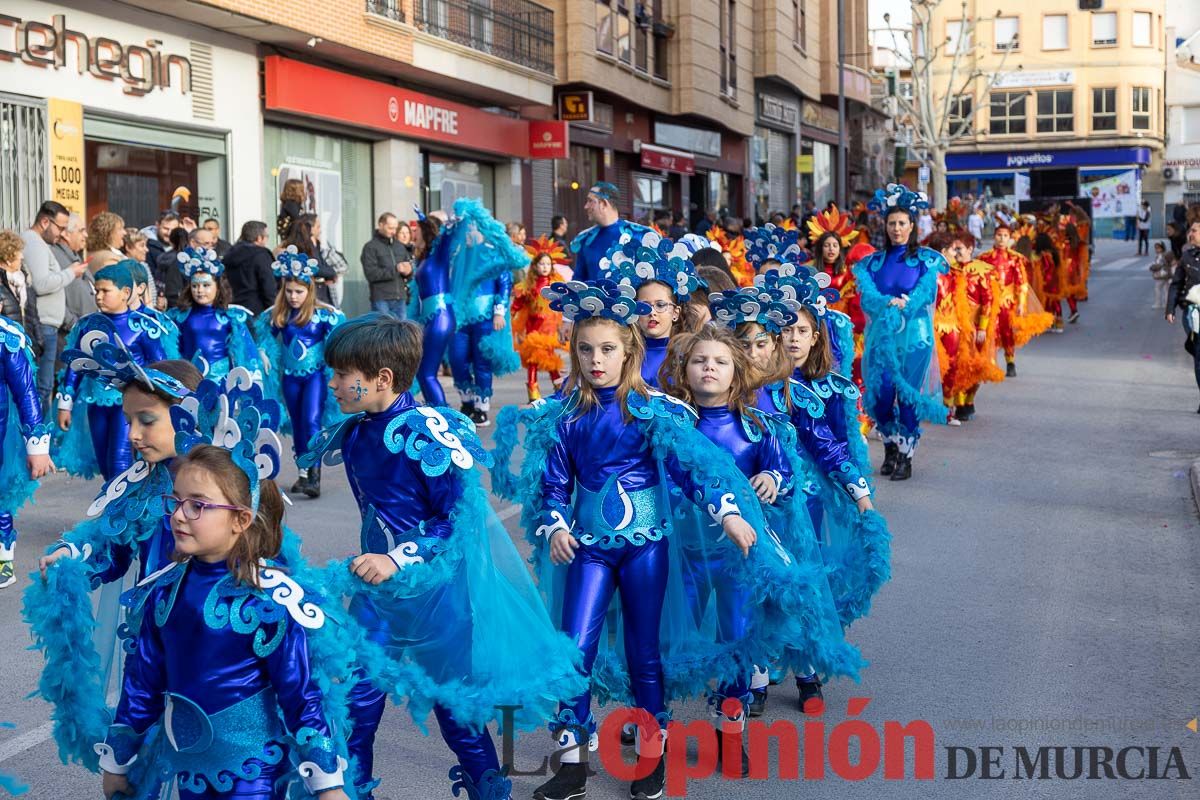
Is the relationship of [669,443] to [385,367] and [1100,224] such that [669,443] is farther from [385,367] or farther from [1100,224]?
[1100,224]

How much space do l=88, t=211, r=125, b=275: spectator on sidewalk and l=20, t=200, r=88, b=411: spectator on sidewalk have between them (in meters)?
0.34

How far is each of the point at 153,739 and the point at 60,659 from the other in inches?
19.8

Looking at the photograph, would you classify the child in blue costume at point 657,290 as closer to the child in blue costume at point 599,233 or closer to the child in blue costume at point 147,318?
the child in blue costume at point 147,318

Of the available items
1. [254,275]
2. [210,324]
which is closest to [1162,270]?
[254,275]

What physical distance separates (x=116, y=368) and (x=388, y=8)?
19232 mm

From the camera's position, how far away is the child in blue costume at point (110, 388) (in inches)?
315

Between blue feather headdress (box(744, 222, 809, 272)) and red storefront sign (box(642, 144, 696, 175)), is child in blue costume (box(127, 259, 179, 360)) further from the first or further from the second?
red storefront sign (box(642, 144, 696, 175))

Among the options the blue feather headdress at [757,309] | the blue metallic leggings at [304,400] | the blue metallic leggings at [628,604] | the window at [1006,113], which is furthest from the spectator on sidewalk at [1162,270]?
the window at [1006,113]

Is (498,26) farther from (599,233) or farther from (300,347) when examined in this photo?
(300,347)

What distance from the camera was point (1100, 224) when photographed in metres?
76.8

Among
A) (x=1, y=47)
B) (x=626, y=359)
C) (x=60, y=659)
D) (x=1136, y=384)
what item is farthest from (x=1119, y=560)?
(x=1, y=47)

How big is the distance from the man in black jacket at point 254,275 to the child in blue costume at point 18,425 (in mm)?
6664

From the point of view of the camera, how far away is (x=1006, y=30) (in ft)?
252

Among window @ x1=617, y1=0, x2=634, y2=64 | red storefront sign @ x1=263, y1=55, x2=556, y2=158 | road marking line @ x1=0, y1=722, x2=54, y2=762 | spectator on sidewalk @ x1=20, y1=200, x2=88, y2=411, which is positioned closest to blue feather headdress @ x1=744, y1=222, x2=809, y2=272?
road marking line @ x1=0, y1=722, x2=54, y2=762
